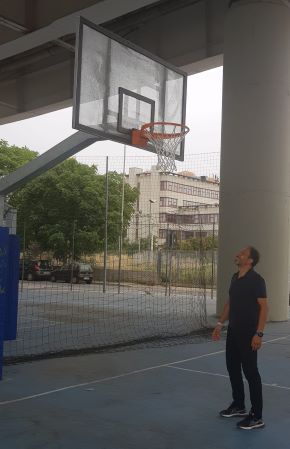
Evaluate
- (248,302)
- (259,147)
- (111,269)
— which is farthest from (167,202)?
(248,302)

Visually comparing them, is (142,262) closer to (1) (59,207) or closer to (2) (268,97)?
(1) (59,207)

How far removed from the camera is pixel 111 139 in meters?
11.7

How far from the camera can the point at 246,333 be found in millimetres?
5469

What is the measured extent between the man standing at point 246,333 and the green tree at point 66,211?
30.8 m

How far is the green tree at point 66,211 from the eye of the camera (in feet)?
122

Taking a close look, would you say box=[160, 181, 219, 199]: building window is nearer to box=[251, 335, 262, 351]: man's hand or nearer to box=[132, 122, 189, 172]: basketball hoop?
box=[132, 122, 189, 172]: basketball hoop

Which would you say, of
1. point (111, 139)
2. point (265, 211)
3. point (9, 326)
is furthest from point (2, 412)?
point (265, 211)

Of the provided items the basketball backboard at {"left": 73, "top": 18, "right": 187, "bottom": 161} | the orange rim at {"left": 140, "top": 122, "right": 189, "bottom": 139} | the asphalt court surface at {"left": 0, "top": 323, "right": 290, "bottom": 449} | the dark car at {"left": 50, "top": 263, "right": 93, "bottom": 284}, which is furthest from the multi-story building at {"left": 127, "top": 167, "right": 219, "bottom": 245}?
the asphalt court surface at {"left": 0, "top": 323, "right": 290, "bottom": 449}

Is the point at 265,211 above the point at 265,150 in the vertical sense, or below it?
below

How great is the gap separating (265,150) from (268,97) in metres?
1.41

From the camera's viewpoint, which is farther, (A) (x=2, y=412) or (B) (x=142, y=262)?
(B) (x=142, y=262)

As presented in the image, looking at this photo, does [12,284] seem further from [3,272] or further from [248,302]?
[248,302]

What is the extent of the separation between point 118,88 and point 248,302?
8226mm

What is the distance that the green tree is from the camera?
122 feet
